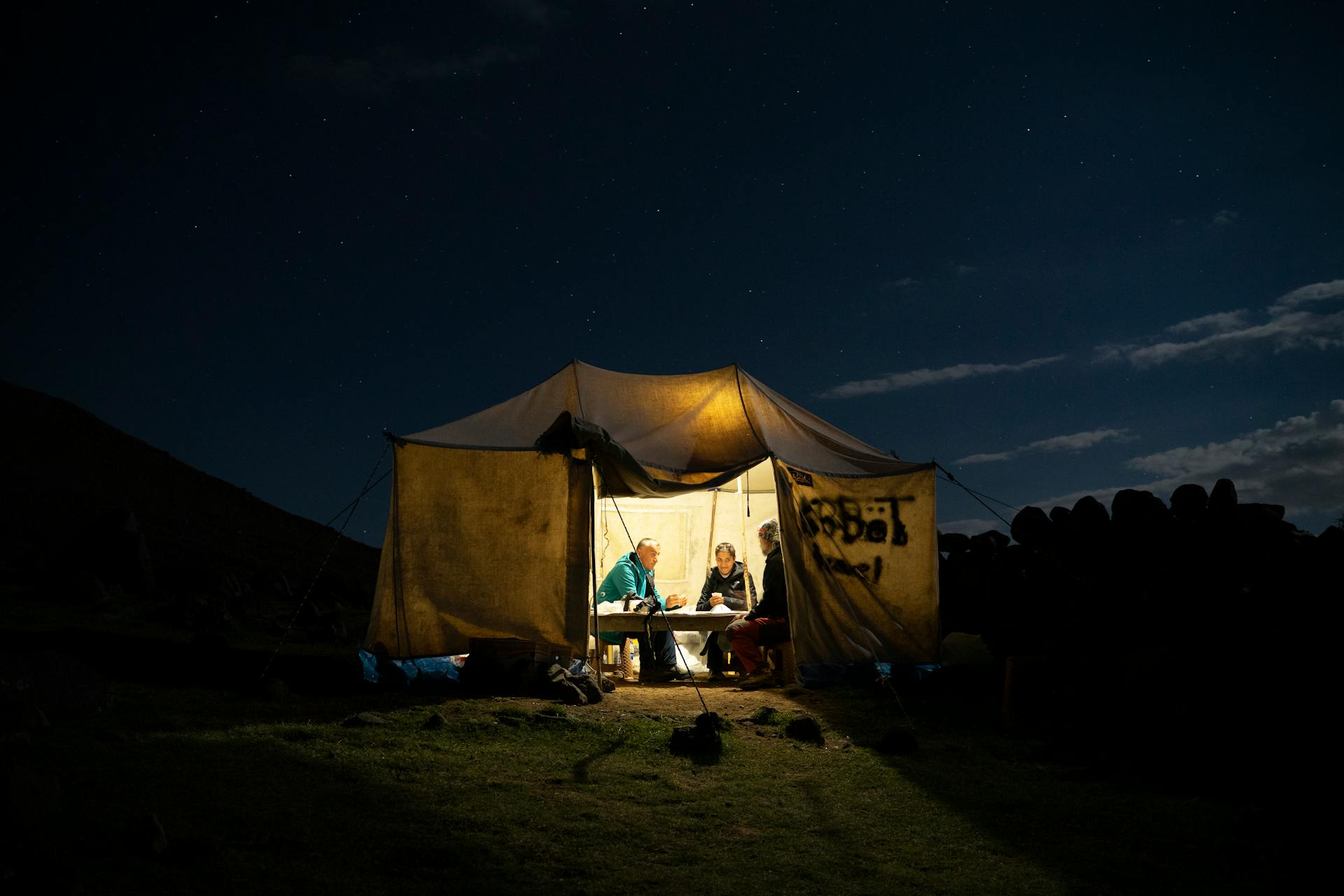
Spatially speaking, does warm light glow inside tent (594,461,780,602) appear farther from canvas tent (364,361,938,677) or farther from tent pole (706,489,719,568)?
canvas tent (364,361,938,677)

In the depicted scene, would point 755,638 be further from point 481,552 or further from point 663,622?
point 481,552

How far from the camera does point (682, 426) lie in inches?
397

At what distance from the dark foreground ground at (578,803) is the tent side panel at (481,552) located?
109cm

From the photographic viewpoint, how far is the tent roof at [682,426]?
913 centimetres

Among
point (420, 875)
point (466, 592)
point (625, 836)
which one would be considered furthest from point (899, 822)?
point (466, 592)

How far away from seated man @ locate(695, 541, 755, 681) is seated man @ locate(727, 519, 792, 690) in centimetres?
65

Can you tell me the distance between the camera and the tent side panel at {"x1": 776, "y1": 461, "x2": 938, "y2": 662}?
8.89 meters

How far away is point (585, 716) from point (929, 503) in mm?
4414

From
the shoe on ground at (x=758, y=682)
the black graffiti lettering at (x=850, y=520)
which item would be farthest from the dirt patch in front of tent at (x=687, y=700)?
the black graffiti lettering at (x=850, y=520)

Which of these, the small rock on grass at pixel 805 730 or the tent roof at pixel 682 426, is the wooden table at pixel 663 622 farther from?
the small rock on grass at pixel 805 730

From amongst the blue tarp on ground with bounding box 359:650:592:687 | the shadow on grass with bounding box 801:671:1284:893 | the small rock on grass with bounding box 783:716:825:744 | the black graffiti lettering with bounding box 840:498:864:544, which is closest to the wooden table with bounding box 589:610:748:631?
the blue tarp on ground with bounding box 359:650:592:687

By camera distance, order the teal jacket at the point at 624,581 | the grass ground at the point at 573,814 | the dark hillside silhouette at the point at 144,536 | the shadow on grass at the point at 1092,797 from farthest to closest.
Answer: the dark hillside silhouette at the point at 144,536
the teal jacket at the point at 624,581
the shadow on grass at the point at 1092,797
the grass ground at the point at 573,814

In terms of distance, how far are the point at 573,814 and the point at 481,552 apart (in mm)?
4344

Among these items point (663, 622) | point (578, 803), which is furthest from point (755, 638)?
point (578, 803)
